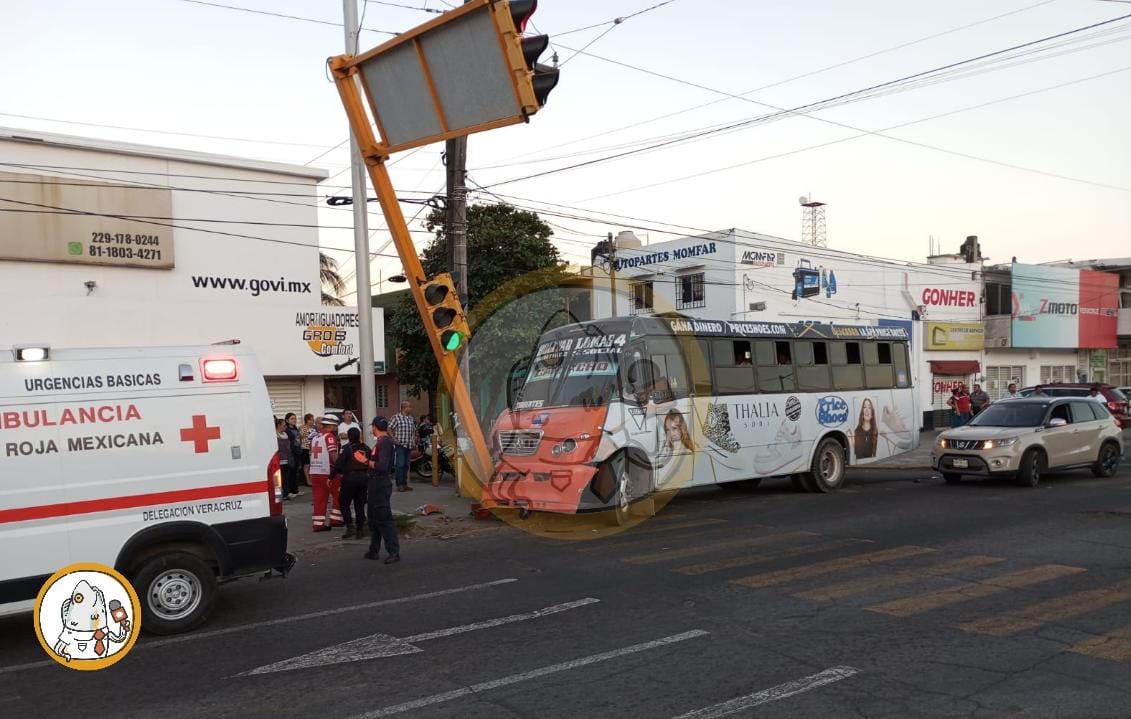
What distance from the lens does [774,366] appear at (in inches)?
648

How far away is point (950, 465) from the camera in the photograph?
17.1 m

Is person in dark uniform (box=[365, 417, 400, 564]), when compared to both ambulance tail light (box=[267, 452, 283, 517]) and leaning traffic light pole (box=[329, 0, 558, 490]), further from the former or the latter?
ambulance tail light (box=[267, 452, 283, 517])

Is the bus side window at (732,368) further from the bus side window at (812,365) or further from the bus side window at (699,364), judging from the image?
the bus side window at (812,365)

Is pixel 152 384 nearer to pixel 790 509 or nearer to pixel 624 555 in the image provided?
pixel 624 555

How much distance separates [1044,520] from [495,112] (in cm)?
979

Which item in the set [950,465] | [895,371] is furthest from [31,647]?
[895,371]

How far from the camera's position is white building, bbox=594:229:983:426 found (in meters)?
33.7

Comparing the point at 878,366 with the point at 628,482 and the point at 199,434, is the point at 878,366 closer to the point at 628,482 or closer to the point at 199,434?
the point at 628,482

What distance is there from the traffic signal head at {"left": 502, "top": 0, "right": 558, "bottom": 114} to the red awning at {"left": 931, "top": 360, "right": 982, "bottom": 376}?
3406cm

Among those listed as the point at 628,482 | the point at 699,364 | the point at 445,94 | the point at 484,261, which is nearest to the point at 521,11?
the point at 445,94

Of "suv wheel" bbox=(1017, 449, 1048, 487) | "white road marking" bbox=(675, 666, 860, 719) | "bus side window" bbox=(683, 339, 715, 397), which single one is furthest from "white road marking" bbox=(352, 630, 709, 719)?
"suv wheel" bbox=(1017, 449, 1048, 487)

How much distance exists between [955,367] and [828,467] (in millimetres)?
24905

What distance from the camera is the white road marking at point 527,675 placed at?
226 inches

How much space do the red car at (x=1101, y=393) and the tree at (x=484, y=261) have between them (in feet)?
52.1
